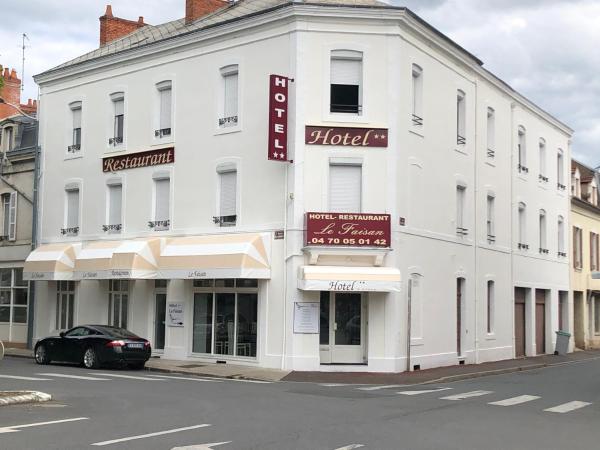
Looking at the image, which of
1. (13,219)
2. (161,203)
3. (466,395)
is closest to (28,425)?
(466,395)

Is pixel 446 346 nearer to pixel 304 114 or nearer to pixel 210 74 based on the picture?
pixel 304 114

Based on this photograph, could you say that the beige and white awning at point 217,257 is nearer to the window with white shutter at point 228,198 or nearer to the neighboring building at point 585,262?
the window with white shutter at point 228,198

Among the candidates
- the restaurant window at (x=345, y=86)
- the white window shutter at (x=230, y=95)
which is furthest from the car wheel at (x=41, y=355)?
the restaurant window at (x=345, y=86)

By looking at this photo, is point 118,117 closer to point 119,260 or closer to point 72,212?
point 72,212

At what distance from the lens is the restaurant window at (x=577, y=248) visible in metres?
40.6

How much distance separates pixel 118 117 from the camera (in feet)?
95.9

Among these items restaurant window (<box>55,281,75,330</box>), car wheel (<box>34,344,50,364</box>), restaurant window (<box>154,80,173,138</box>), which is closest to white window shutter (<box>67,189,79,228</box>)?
restaurant window (<box>55,281,75,330</box>)

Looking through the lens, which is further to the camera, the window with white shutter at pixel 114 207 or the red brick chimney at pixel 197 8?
the red brick chimney at pixel 197 8

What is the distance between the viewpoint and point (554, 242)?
123 feet

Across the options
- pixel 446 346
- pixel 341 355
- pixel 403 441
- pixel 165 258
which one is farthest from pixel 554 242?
pixel 403 441

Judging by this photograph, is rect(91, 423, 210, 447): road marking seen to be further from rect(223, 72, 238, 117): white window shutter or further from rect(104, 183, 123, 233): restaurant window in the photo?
rect(104, 183, 123, 233): restaurant window

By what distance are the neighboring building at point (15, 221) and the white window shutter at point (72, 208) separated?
2492 millimetres

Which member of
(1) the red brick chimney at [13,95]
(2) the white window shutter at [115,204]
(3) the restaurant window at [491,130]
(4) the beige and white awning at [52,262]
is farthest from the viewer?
(1) the red brick chimney at [13,95]

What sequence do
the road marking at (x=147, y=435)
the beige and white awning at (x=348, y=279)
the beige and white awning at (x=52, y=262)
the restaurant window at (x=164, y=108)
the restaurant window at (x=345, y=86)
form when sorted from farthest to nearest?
the beige and white awning at (x=52, y=262), the restaurant window at (x=164, y=108), the restaurant window at (x=345, y=86), the beige and white awning at (x=348, y=279), the road marking at (x=147, y=435)
